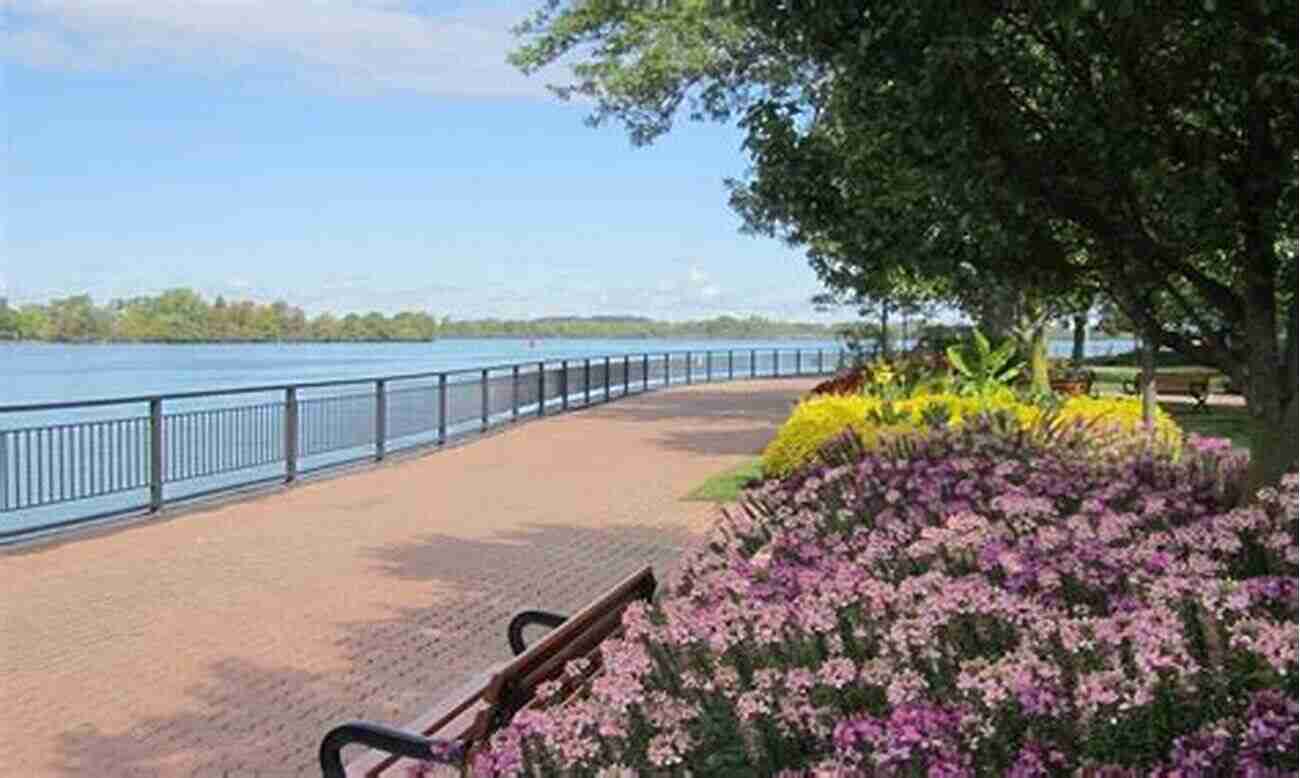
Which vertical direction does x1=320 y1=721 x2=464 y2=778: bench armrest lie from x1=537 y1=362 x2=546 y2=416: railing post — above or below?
above

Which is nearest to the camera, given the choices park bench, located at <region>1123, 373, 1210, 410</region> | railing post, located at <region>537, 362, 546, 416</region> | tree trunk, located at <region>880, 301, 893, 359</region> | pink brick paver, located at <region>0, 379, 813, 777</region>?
pink brick paver, located at <region>0, 379, 813, 777</region>

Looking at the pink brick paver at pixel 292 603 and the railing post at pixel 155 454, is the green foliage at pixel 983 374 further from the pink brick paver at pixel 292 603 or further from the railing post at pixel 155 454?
the railing post at pixel 155 454

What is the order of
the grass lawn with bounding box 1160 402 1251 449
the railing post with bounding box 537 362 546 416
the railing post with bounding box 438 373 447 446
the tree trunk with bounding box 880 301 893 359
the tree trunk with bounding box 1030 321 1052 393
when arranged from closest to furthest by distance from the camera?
the tree trunk with bounding box 1030 321 1052 393, the railing post with bounding box 438 373 447 446, the grass lawn with bounding box 1160 402 1251 449, the railing post with bounding box 537 362 546 416, the tree trunk with bounding box 880 301 893 359

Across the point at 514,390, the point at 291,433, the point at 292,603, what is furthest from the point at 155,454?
the point at 514,390

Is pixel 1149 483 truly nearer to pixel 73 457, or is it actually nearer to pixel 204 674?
pixel 204 674

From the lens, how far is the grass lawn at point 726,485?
522 inches

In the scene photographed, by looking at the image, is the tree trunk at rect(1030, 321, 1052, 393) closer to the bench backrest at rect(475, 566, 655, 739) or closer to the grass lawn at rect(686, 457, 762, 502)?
the grass lawn at rect(686, 457, 762, 502)

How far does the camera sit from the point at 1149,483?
19.1ft

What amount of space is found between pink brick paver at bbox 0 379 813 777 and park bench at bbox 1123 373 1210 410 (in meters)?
13.8

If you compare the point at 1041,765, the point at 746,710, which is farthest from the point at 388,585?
the point at 1041,765

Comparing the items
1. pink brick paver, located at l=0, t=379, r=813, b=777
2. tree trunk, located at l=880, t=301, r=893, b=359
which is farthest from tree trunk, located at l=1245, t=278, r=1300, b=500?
tree trunk, located at l=880, t=301, r=893, b=359

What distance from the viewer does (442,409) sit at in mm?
19766

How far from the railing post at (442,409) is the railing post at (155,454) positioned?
724cm

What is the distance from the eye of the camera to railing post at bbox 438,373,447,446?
1958 centimetres
